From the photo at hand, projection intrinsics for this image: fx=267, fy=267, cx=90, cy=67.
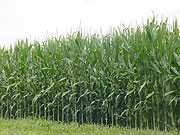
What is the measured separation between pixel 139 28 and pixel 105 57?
1.20 m

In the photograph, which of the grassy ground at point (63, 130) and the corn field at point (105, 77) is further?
the corn field at point (105, 77)

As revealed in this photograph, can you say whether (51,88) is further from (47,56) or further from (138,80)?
(138,80)

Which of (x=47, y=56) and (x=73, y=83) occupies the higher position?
(x=47, y=56)

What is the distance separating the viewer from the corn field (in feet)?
20.5

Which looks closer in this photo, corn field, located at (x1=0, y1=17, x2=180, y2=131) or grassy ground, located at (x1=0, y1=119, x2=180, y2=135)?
grassy ground, located at (x1=0, y1=119, x2=180, y2=135)

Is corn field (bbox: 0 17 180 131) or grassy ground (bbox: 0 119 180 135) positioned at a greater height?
corn field (bbox: 0 17 180 131)

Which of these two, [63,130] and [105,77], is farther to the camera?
[105,77]

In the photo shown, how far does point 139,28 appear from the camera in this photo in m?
7.16

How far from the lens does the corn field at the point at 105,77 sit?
626 centimetres

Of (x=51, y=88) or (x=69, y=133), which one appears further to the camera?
(x=51, y=88)

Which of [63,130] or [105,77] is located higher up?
[105,77]

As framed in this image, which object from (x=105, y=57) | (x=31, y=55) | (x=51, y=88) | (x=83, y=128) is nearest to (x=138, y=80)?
(x=105, y=57)

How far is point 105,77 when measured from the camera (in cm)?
717

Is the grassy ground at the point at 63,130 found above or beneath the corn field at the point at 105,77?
beneath
